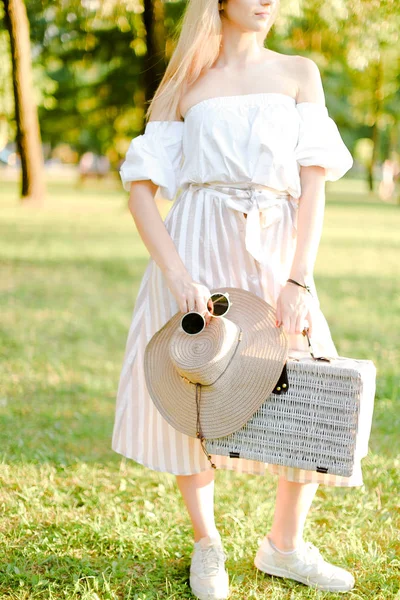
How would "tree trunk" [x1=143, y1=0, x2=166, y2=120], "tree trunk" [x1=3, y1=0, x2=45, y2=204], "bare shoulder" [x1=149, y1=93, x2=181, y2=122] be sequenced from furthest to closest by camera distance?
1. "tree trunk" [x1=3, y1=0, x2=45, y2=204]
2. "tree trunk" [x1=143, y1=0, x2=166, y2=120]
3. "bare shoulder" [x1=149, y1=93, x2=181, y2=122]

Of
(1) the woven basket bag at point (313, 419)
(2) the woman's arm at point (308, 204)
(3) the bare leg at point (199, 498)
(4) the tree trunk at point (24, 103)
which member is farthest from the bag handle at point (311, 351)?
(4) the tree trunk at point (24, 103)

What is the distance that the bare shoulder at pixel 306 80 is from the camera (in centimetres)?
237

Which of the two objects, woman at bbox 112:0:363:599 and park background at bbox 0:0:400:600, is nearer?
woman at bbox 112:0:363:599

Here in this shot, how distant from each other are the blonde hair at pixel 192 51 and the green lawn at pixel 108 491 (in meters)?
1.53

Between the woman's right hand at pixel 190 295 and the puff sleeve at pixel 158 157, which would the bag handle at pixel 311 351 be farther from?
the puff sleeve at pixel 158 157

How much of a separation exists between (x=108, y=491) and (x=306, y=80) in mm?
1930

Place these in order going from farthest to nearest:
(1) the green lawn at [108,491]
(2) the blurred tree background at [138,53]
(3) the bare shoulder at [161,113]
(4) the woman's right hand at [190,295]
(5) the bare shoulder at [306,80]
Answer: (2) the blurred tree background at [138,53]
(1) the green lawn at [108,491]
(3) the bare shoulder at [161,113]
(5) the bare shoulder at [306,80]
(4) the woman's right hand at [190,295]

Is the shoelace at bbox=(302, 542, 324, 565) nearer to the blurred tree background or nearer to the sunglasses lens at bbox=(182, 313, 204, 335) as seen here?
the sunglasses lens at bbox=(182, 313, 204, 335)

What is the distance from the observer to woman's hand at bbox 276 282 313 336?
2248 millimetres

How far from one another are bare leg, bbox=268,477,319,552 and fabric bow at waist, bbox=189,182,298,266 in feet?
2.42

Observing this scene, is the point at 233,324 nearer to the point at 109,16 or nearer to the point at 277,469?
the point at 277,469

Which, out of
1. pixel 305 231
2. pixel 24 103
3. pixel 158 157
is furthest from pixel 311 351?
pixel 24 103

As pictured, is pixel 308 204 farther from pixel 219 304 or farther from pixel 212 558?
pixel 212 558

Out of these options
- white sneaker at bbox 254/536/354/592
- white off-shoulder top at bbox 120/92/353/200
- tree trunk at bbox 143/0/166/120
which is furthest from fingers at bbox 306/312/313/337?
tree trunk at bbox 143/0/166/120
